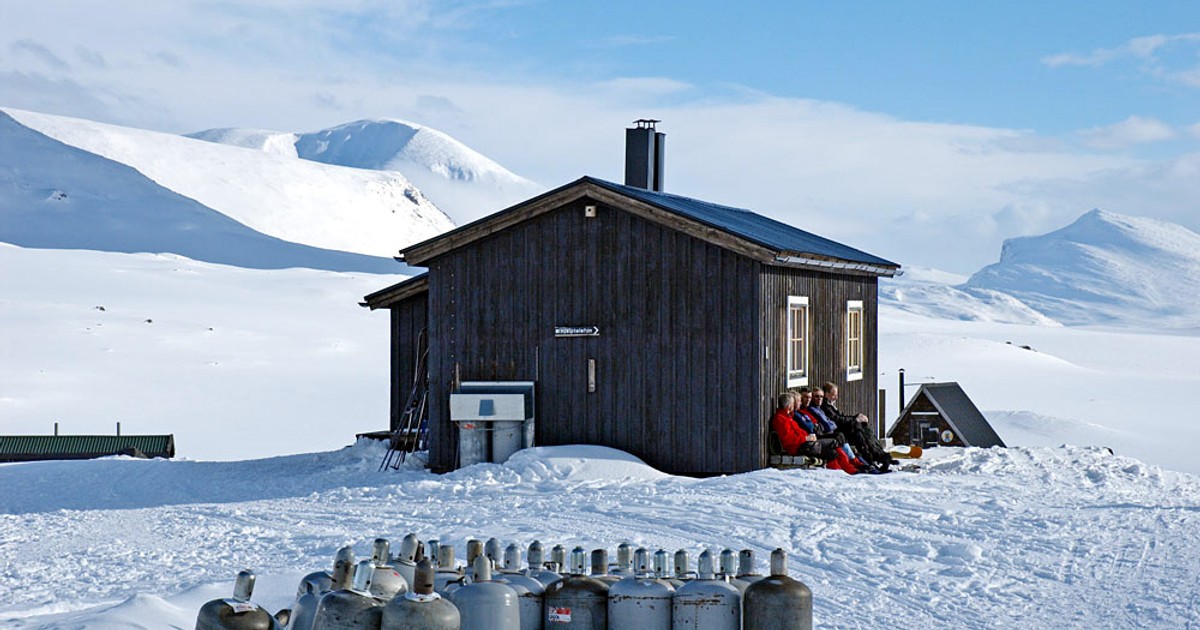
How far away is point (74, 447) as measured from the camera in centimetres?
2348

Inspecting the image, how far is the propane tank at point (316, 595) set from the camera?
562cm

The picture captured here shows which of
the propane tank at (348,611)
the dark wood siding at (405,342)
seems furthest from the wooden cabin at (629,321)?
the propane tank at (348,611)

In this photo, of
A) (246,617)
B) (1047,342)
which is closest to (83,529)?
(246,617)

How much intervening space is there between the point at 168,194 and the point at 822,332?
8914cm

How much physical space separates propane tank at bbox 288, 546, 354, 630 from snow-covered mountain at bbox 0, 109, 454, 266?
8500 cm

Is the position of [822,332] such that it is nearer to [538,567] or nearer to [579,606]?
[538,567]

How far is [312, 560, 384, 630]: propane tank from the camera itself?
17.5 feet

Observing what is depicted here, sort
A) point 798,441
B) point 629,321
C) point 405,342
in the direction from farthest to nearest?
point 405,342, point 629,321, point 798,441

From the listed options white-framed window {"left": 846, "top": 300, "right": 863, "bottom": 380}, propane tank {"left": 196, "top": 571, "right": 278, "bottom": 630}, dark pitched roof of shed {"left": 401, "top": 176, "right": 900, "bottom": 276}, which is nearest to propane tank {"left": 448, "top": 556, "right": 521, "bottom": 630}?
propane tank {"left": 196, "top": 571, "right": 278, "bottom": 630}

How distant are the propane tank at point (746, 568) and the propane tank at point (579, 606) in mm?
591

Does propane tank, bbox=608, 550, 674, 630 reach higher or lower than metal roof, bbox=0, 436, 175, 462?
Result: higher

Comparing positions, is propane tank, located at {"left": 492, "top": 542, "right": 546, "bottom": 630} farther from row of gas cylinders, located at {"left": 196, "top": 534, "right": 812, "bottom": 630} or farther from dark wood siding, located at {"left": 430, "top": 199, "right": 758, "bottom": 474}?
dark wood siding, located at {"left": 430, "top": 199, "right": 758, "bottom": 474}

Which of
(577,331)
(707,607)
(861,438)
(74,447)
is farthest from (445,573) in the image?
(74,447)

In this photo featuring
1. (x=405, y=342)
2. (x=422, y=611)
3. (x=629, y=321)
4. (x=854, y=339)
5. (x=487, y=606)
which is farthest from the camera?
(x=854, y=339)
